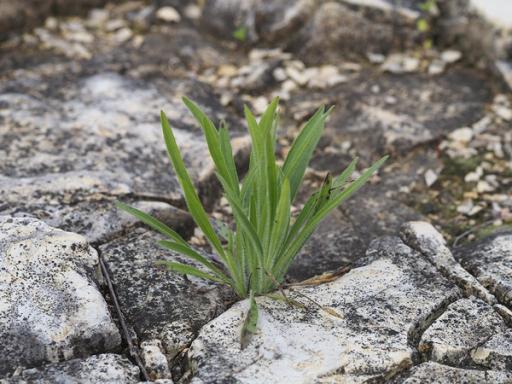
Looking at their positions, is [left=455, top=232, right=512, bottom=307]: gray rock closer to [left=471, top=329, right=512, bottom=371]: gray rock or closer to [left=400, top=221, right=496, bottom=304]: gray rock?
[left=400, top=221, right=496, bottom=304]: gray rock

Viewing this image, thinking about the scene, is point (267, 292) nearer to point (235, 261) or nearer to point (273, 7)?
point (235, 261)

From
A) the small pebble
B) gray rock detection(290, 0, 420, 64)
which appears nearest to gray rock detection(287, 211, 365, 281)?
gray rock detection(290, 0, 420, 64)

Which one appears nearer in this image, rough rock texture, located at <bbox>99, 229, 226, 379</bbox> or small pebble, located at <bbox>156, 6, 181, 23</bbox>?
rough rock texture, located at <bbox>99, 229, 226, 379</bbox>

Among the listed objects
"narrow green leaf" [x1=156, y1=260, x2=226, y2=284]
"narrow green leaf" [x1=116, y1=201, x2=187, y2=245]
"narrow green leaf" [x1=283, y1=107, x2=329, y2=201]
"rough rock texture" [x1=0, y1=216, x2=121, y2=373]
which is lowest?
"rough rock texture" [x1=0, y1=216, x2=121, y2=373]

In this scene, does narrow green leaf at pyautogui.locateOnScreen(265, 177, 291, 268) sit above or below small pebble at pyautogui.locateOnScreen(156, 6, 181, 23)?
above

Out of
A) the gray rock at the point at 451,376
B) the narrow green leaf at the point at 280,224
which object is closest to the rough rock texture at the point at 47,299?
the narrow green leaf at the point at 280,224

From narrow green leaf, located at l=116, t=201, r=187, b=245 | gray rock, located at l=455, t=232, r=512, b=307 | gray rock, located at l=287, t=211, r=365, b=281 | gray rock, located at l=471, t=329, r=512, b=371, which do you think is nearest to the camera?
gray rock, located at l=471, t=329, r=512, b=371

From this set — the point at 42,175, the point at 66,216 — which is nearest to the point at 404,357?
the point at 66,216
